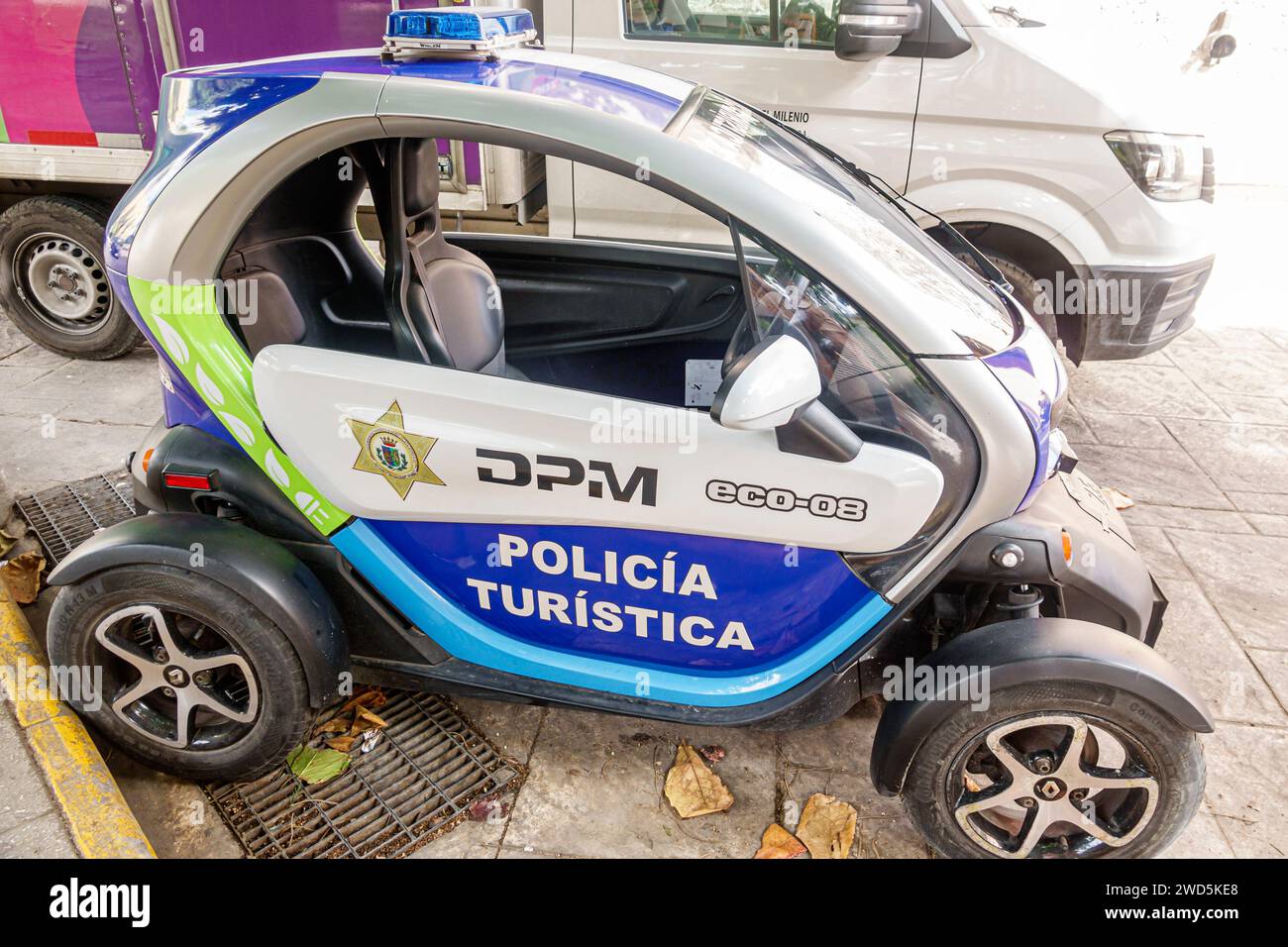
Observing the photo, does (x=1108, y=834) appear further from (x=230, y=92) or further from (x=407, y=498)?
(x=230, y=92)

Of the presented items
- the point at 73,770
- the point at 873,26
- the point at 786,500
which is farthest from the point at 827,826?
the point at 873,26

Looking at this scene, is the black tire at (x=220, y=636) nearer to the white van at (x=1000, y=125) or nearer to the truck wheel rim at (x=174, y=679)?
the truck wheel rim at (x=174, y=679)

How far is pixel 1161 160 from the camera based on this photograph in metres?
3.95

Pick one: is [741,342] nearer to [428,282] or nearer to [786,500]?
[786,500]

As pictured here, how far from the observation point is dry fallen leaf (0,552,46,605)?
3.15m

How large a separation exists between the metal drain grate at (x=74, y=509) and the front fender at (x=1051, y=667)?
10.1ft

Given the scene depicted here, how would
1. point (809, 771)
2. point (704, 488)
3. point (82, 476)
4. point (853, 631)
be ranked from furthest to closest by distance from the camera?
point (82, 476)
point (809, 771)
point (853, 631)
point (704, 488)

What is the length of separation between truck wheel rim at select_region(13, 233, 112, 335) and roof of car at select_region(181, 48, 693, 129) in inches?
131

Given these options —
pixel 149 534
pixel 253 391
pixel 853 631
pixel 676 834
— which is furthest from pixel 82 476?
pixel 853 631

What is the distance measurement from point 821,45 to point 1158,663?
3.16m

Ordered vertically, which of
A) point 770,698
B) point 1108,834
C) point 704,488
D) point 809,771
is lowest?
point 809,771

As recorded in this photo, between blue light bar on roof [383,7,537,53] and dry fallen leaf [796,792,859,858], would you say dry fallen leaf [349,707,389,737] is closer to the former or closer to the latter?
dry fallen leaf [796,792,859,858]

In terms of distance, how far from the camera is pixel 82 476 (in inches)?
156

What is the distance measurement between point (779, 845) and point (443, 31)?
2299 millimetres
